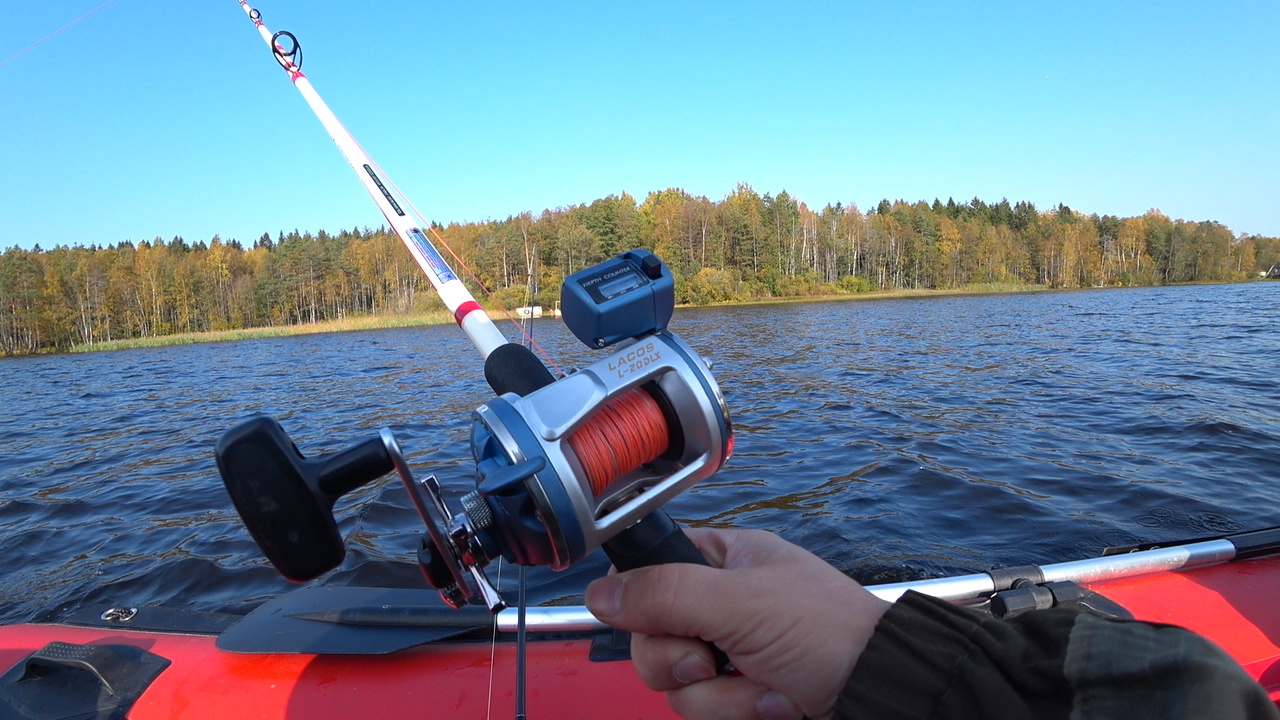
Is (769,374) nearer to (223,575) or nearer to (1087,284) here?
(223,575)

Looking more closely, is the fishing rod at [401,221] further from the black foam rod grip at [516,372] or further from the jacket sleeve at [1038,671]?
the jacket sleeve at [1038,671]

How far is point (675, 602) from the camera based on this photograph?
110 cm

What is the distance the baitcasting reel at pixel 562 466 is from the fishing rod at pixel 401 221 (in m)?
0.89

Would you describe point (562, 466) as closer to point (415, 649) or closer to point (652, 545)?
point (652, 545)

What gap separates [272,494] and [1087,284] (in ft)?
324

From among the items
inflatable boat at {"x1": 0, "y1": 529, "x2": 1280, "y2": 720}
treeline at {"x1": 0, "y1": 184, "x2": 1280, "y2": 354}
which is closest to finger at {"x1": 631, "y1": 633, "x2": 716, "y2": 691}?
inflatable boat at {"x1": 0, "y1": 529, "x2": 1280, "y2": 720}

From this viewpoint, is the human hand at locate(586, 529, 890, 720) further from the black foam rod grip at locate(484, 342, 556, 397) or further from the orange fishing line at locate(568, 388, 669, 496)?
the black foam rod grip at locate(484, 342, 556, 397)

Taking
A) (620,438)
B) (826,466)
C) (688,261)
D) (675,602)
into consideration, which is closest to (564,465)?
(620,438)

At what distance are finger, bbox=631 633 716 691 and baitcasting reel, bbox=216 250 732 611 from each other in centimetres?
14

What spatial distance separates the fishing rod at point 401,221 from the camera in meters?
2.47

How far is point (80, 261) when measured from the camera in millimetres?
61125

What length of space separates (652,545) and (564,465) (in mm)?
268

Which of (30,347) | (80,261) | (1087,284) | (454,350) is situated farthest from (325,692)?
(1087,284)

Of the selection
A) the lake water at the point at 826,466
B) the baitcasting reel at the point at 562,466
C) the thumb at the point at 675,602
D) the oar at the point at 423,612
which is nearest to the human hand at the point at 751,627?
the thumb at the point at 675,602
